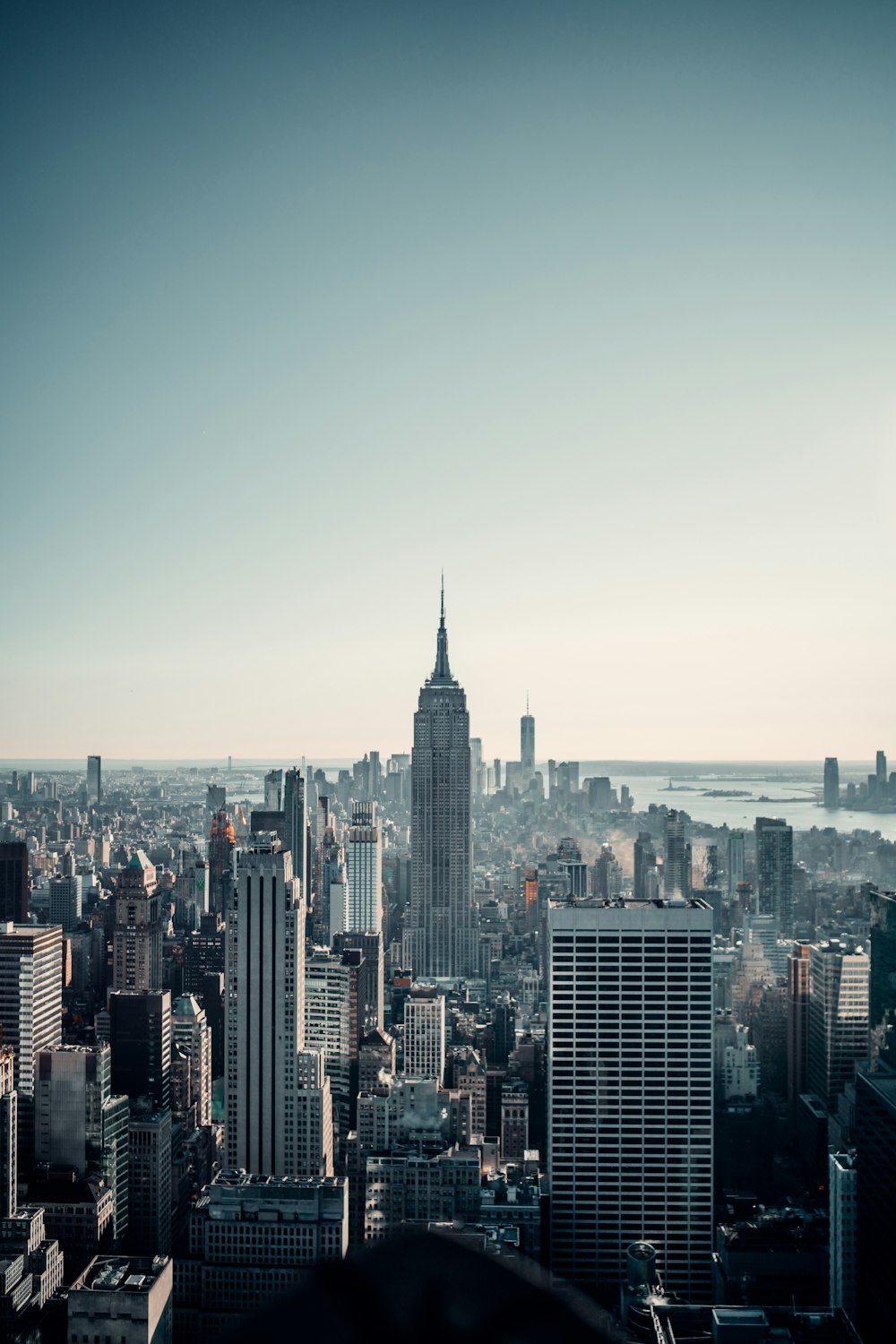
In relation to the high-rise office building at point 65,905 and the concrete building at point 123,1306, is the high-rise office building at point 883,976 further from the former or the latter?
the high-rise office building at point 65,905

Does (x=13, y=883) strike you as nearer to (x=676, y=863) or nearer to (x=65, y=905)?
(x=65, y=905)

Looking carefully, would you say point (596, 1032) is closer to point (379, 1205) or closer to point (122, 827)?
point (379, 1205)

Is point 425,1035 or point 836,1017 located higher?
point 836,1017

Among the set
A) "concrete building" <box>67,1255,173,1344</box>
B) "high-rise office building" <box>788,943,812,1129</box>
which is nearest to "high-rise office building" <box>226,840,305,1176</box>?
"concrete building" <box>67,1255,173,1344</box>

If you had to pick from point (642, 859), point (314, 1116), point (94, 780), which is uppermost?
point (94, 780)

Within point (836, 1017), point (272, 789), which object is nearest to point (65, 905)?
point (272, 789)

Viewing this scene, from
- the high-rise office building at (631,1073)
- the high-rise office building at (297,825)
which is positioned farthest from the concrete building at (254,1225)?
the high-rise office building at (297,825)

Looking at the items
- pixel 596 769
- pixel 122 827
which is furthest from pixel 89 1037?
pixel 596 769

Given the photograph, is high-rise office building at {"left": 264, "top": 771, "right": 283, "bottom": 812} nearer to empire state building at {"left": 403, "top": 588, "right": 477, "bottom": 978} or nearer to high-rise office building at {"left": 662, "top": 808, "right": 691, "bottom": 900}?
empire state building at {"left": 403, "top": 588, "right": 477, "bottom": 978}
